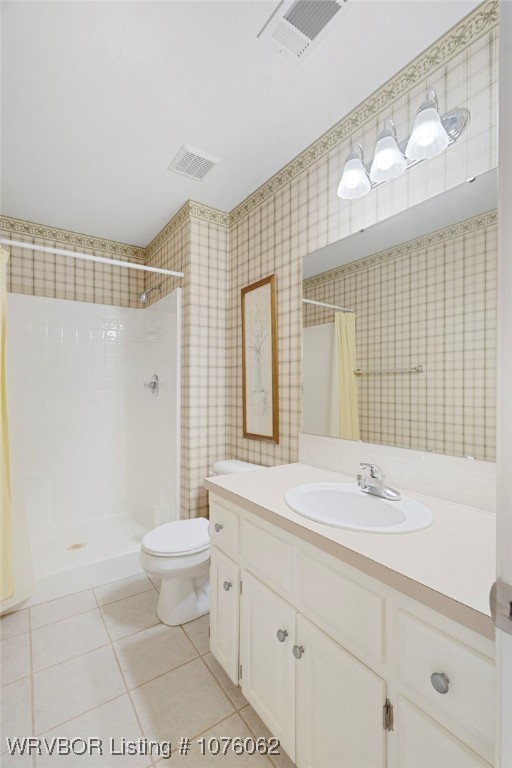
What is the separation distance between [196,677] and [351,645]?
3.26 feet

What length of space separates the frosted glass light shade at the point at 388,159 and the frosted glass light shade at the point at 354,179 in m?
0.08

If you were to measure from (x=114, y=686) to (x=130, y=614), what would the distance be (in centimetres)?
46

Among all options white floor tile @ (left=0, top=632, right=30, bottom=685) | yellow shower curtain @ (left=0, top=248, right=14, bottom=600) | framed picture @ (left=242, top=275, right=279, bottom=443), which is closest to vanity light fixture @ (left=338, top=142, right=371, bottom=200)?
framed picture @ (left=242, top=275, right=279, bottom=443)

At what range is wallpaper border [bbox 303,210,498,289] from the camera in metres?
1.10

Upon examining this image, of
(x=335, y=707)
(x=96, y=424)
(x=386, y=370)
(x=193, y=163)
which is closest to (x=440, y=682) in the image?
(x=335, y=707)

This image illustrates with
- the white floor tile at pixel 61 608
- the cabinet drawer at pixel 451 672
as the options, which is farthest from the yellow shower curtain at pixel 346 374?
the white floor tile at pixel 61 608

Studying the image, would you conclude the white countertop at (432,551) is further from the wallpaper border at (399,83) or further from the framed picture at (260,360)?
the wallpaper border at (399,83)

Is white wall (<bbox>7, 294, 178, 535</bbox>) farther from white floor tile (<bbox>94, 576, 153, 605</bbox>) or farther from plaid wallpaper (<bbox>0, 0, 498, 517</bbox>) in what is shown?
white floor tile (<bbox>94, 576, 153, 605</bbox>)

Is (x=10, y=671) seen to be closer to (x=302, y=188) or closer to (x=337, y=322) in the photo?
(x=337, y=322)

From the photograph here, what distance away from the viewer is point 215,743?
1.18m

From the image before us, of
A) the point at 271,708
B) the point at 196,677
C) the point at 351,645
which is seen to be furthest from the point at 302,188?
the point at 196,677

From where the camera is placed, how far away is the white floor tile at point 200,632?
1627 millimetres

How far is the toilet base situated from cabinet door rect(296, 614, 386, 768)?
94 cm

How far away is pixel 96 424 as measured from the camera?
114 inches
